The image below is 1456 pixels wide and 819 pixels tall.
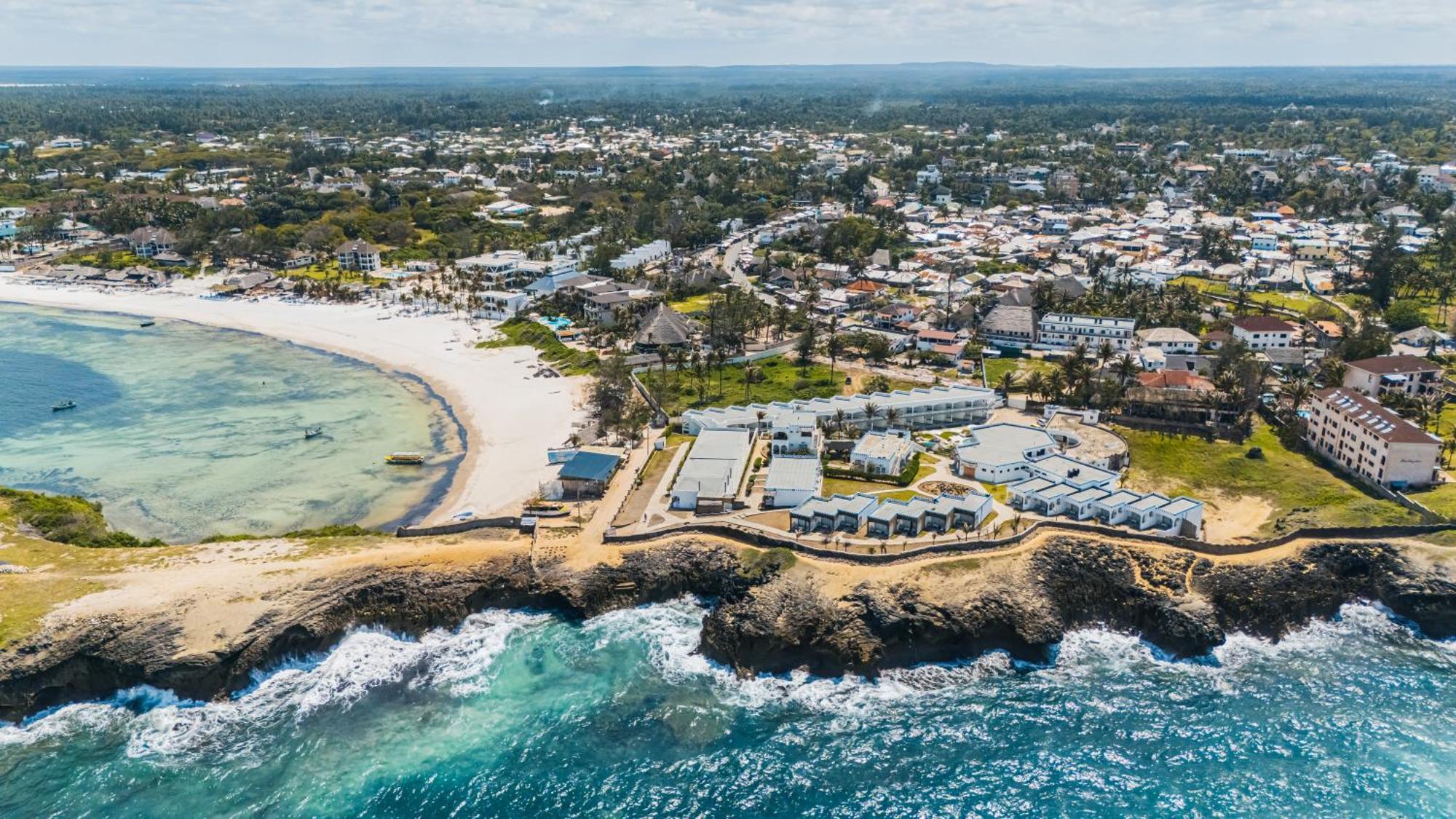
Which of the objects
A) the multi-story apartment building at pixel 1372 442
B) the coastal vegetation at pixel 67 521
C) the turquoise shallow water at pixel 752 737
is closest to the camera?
the turquoise shallow water at pixel 752 737

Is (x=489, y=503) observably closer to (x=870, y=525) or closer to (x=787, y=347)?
(x=870, y=525)

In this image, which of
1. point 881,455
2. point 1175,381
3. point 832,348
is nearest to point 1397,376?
point 1175,381

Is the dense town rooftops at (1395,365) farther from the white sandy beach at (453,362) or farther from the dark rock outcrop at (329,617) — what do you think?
the white sandy beach at (453,362)

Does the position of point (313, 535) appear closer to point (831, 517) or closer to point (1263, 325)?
point (831, 517)

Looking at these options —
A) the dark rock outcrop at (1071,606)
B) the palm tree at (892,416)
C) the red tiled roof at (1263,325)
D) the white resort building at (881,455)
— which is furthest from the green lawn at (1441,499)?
the red tiled roof at (1263,325)

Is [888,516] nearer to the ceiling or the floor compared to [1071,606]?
nearer to the ceiling

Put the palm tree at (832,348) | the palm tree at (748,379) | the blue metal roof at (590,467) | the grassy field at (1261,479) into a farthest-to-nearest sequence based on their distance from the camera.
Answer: the palm tree at (832,348) → the palm tree at (748,379) → the blue metal roof at (590,467) → the grassy field at (1261,479)

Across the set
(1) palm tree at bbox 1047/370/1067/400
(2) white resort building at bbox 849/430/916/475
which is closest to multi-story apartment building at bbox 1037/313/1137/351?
(1) palm tree at bbox 1047/370/1067/400

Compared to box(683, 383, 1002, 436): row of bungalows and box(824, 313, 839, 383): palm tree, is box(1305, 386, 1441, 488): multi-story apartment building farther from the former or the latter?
box(824, 313, 839, 383): palm tree
